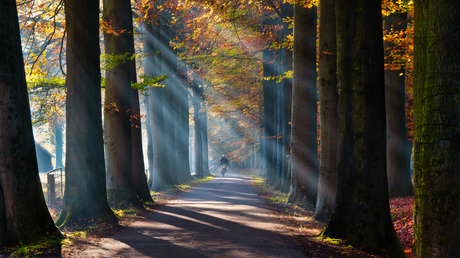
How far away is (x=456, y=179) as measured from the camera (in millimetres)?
3941

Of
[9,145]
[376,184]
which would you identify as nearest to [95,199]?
[9,145]

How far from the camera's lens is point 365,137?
6281 millimetres

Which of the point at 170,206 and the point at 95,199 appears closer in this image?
the point at 95,199

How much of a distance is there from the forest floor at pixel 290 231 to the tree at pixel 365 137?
0.43 m

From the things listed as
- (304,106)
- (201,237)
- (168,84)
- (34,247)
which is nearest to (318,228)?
(201,237)

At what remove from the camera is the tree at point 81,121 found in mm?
8508

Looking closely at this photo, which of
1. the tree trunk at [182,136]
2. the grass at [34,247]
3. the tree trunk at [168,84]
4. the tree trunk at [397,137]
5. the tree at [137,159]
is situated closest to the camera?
the grass at [34,247]

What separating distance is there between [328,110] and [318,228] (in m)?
3.10

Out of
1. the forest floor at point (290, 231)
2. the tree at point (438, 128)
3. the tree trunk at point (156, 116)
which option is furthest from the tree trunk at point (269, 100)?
the tree at point (438, 128)

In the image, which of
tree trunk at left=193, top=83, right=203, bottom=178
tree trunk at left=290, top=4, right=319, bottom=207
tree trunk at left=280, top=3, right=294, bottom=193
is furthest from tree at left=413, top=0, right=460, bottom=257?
tree trunk at left=193, top=83, right=203, bottom=178

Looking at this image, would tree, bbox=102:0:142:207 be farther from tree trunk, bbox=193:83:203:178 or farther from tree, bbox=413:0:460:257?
tree trunk, bbox=193:83:203:178

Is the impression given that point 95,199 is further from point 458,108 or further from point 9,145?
point 458,108

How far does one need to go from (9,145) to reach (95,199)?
320 cm

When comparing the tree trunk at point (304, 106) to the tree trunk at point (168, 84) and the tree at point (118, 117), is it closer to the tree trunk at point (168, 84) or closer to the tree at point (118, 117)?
the tree at point (118, 117)
